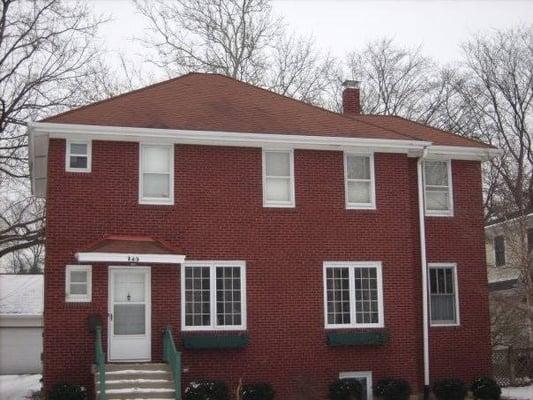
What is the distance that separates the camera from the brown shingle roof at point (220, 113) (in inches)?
750

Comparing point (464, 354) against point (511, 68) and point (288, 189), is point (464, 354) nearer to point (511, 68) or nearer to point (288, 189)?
point (288, 189)

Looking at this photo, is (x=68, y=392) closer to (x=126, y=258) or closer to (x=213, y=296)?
(x=126, y=258)

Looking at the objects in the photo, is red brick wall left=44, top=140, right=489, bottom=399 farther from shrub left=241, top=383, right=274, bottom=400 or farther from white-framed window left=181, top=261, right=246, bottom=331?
shrub left=241, top=383, right=274, bottom=400

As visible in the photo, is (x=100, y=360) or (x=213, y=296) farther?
(x=213, y=296)

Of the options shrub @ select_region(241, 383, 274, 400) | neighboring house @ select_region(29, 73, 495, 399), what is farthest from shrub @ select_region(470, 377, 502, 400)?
shrub @ select_region(241, 383, 274, 400)

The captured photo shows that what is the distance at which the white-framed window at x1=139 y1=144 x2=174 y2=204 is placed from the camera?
742 inches

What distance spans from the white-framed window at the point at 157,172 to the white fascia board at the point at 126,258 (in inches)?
69.6

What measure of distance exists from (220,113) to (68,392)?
8.15 meters

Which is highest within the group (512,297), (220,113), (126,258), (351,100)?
(351,100)

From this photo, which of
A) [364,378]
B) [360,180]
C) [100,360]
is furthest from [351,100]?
[100,360]

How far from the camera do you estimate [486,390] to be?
1923 cm

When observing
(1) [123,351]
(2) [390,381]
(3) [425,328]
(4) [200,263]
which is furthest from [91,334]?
(3) [425,328]

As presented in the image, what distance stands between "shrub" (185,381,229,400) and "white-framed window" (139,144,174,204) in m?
4.51

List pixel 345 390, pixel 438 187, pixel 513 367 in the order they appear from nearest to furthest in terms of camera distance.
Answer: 1. pixel 345 390
2. pixel 438 187
3. pixel 513 367
